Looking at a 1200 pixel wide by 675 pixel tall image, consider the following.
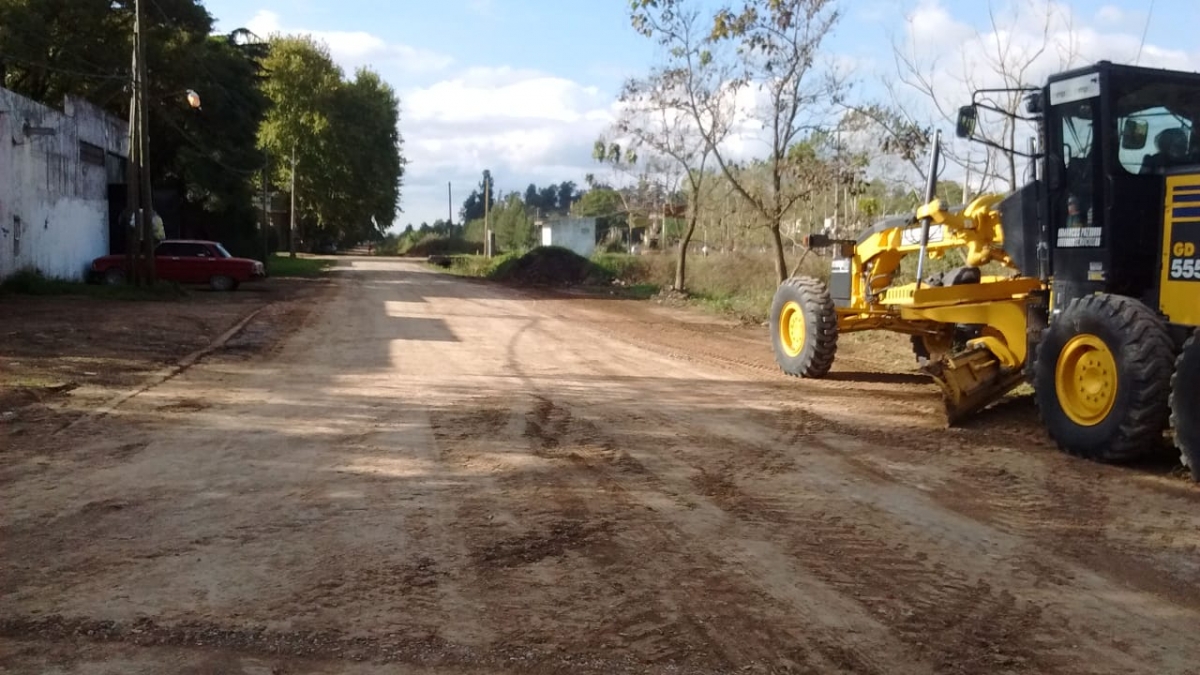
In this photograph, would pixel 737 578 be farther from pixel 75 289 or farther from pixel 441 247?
pixel 441 247

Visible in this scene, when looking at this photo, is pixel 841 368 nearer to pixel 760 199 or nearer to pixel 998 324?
pixel 998 324

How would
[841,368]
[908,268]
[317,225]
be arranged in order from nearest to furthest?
1. [841,368]
2. [908,268]
3. [317,225]

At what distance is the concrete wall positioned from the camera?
24.0 m

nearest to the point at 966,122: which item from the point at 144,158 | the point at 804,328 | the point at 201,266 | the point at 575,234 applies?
the point at 804,328

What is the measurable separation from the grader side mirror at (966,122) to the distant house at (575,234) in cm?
6971

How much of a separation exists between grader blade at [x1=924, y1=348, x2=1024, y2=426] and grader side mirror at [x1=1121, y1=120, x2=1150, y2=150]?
2380mm

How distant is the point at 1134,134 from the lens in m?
A: 8.55

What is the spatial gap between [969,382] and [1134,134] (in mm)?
2629

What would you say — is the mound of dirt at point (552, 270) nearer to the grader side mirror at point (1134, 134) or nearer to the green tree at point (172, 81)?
the green tree at point (172, 81)

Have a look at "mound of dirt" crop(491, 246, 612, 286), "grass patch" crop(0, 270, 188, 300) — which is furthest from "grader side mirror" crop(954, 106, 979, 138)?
"mound of dirt" crop(491, 246, 612, 286)

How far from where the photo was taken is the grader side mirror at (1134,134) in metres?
8.54

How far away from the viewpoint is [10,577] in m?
5.38

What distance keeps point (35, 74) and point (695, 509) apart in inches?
1338

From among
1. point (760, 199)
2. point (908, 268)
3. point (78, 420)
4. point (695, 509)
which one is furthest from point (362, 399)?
point (760, 199)
